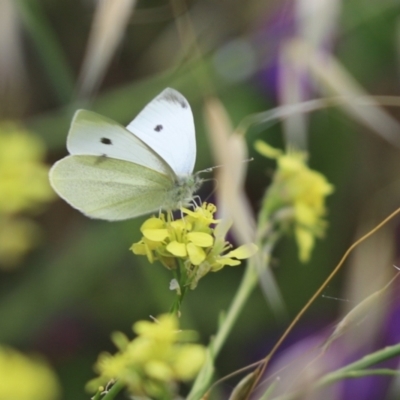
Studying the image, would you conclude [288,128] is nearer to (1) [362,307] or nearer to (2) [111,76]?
(1) [362,307]

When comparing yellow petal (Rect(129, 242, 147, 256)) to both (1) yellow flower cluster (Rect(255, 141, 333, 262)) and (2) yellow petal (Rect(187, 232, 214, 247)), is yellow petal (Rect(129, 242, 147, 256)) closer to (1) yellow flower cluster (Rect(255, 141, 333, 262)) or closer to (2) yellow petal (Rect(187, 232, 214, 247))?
(2) yellow petal (Rect(187, 232, 214, 247))

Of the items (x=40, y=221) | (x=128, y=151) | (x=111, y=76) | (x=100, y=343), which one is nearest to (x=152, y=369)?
(x=128, y=151)

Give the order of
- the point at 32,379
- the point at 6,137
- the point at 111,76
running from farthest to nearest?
1. the point at 111,76
2. the point at 6,137
3. the point at 32,379

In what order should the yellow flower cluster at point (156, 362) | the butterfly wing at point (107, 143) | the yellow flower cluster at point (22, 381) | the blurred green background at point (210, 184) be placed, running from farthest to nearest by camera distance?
the blurred green background at point (210, 184)
the yellow flower cluster at point (22, 381)
the butterfly wing at point (107, 143)
the yellow flower cluster at point (156, 362)

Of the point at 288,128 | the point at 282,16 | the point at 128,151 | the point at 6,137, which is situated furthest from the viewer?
the point at 282,16

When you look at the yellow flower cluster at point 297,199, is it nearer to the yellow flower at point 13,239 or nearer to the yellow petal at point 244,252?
the yellow petal at point 244,252

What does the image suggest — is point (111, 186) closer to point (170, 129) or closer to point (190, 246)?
point (170, 129)

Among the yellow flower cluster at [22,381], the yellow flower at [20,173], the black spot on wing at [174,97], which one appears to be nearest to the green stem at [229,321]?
the black spot on wing at [174,97]
